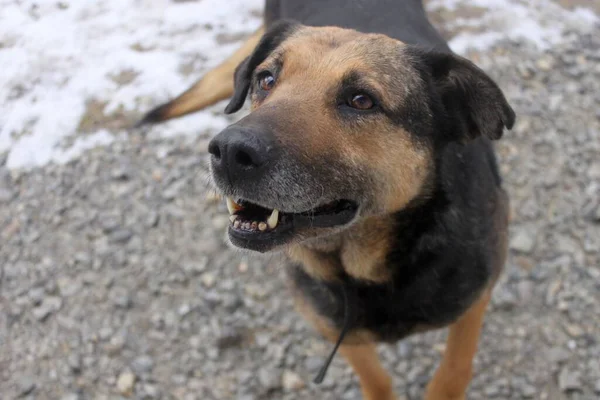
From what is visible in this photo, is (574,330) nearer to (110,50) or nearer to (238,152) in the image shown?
(238,152)

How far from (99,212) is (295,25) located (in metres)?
2.34

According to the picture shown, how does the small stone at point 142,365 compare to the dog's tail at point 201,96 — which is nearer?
the small stone at point 142,365

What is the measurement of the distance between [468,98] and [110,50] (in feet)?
14.1

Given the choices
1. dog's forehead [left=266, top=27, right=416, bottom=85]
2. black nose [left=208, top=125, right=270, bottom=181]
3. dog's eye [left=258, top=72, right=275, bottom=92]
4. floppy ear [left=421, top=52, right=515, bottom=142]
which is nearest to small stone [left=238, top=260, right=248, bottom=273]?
dog's eye [left=258, top=72, right=275, bottom=92]

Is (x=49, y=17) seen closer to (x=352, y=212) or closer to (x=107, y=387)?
(x=107, y=387)

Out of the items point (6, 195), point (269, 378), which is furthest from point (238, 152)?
point (6, 195)

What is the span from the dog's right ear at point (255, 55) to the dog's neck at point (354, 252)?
34.6 inches

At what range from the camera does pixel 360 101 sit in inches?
105

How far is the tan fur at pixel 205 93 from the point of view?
4234mm

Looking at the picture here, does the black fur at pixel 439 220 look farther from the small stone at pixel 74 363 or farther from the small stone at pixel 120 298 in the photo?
the small stone at pixel 74 363

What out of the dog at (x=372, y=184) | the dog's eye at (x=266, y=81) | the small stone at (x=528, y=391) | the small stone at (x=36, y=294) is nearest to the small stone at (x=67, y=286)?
the small stone at (x=36, y=294)

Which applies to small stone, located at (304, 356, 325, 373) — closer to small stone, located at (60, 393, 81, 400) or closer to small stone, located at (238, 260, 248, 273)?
small stone, located at (238, 260, 248, 273)

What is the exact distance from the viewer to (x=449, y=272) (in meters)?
3.02

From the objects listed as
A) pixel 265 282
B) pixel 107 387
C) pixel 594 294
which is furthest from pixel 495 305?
pixel 107 387
